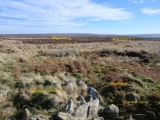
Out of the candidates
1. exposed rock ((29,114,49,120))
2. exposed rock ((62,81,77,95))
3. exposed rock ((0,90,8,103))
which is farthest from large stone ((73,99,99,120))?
exposed rock ((0,90,8,103))

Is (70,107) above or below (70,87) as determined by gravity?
below

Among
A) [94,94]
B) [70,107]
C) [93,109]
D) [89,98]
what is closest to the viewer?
[70,107]

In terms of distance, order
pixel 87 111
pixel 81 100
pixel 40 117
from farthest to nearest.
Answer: pixel 81 100, pixel 87 111, pixel 40 117

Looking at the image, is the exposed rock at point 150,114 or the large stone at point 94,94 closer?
the exposed rock at point 150,114

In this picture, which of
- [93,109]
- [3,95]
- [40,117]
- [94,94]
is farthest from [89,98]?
[3,95]

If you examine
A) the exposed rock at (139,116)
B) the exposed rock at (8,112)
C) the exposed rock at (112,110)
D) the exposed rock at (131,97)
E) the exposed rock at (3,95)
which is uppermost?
the exposed rock at (3,95)

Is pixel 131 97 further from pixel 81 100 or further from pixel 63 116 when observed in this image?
pixel 63 116

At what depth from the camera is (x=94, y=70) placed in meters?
15.6

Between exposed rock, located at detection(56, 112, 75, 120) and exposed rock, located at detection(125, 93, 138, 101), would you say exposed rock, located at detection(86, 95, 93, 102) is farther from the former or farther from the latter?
exposed rock, located at detection(125, 93, 138, 101)

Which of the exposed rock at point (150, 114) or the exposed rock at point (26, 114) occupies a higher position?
the exposed rock at point (26, 114)

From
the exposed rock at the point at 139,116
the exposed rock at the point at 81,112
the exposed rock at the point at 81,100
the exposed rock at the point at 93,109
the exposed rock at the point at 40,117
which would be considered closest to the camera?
the exposed rock at the point at 40,117

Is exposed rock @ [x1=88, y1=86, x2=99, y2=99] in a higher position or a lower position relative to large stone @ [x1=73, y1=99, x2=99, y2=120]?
higher

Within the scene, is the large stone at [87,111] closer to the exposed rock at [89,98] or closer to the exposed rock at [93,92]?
the exposed rock at [89,98]

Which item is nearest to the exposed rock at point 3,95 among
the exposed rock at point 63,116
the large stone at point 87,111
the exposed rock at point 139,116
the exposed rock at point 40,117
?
the exposed rock at point 40,117
